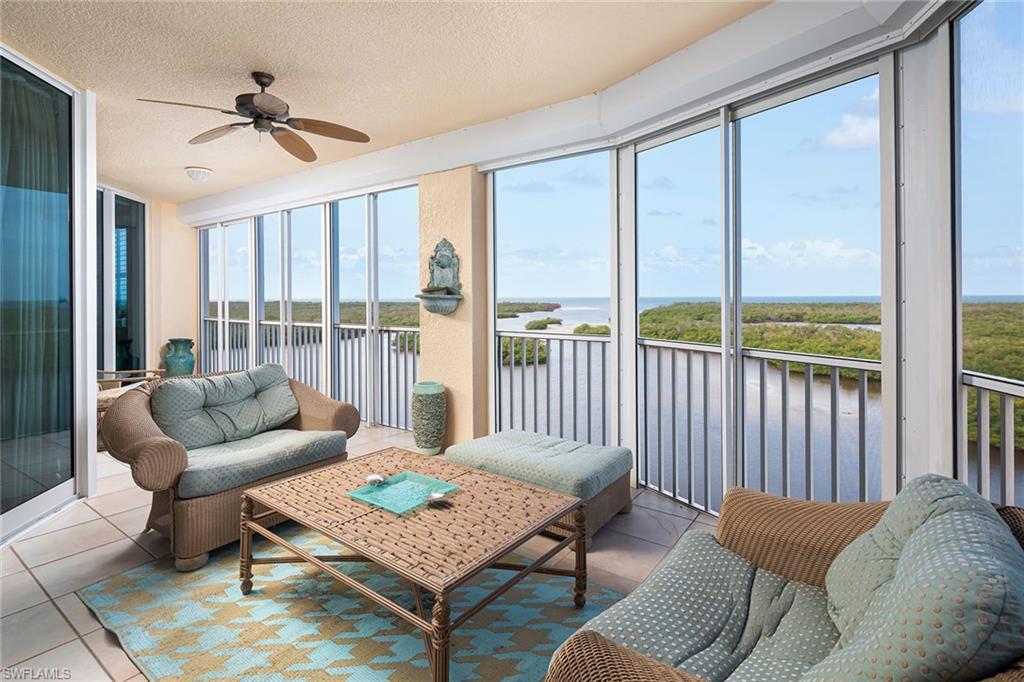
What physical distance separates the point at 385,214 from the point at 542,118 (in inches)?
82.0

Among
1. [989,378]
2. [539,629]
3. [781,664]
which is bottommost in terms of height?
[539,629]

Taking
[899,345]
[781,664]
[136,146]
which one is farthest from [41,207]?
[899,345]

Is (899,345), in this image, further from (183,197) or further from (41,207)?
(183,197)

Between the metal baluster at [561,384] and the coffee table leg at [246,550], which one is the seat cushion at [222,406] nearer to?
the coffee table leg at [246,550]

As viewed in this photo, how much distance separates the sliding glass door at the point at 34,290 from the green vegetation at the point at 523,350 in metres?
2.93

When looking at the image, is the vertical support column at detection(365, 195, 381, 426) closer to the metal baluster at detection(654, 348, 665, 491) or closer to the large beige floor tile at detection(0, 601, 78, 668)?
the metal baluster at detection(654, 348, 665, 491)

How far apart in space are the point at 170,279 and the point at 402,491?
6578 millimetres

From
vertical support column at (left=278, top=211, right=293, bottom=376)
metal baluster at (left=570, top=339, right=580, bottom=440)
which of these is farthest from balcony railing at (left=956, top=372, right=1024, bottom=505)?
vertical support column at (left=278, top=211, right=293, bottom=376)

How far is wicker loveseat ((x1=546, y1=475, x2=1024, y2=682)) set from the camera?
2.55ft

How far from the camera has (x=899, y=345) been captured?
2242mm

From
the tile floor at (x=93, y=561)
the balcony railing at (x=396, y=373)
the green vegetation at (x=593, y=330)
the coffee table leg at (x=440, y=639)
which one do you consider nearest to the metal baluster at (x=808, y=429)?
the tile floor at (x=93, y=561)

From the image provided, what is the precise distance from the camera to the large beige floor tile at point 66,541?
2.46 m

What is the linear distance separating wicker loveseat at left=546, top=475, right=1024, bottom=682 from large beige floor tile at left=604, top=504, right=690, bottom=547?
1.02m

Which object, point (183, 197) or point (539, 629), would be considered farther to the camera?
point (183, 197)
